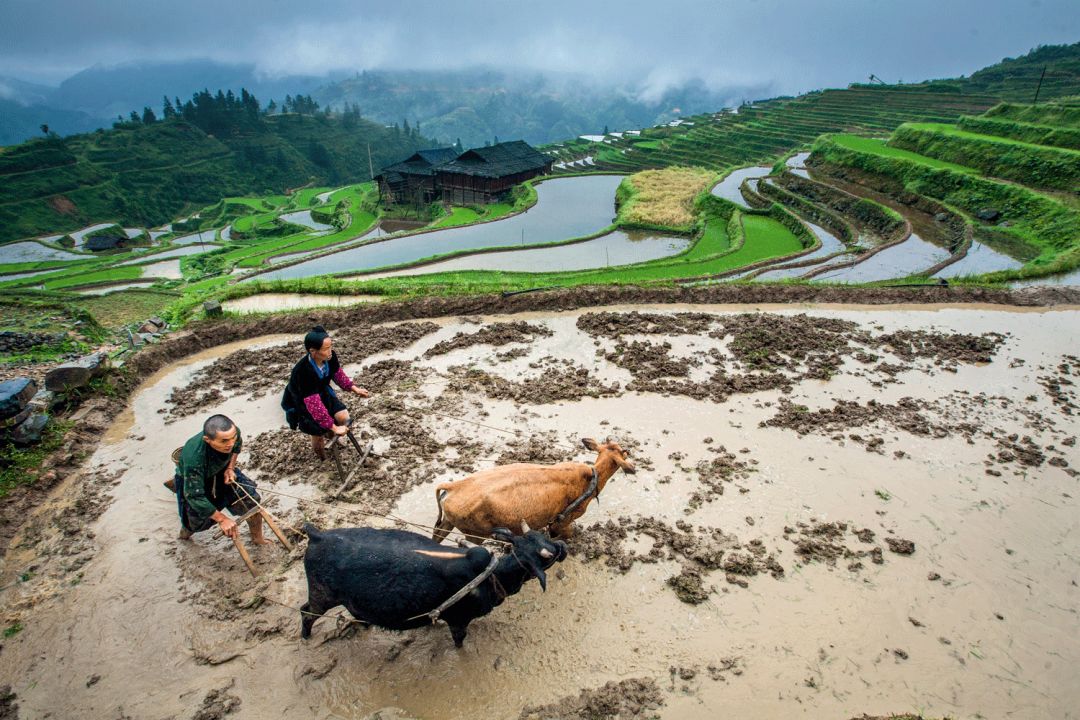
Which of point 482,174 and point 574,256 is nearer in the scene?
point 574,256

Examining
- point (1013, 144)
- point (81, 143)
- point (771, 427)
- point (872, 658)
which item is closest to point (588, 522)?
point (872, 658)

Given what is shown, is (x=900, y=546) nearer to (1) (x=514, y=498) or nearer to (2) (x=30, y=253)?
(1) (x=514, y=498)

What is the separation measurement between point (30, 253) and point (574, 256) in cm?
5516

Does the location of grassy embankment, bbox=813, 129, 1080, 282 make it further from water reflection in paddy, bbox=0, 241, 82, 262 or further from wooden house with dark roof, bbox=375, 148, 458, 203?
water reflection in paddy, bbox=0, 241, 82, 262

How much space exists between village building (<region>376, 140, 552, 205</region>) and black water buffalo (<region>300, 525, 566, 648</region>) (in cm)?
3460

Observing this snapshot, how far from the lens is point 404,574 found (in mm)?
3832

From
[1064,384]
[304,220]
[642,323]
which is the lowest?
[1064,384]

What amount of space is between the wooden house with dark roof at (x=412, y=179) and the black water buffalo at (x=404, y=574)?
3939 cm

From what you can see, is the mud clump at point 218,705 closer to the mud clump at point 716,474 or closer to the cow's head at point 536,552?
the cow's head at point 536,552

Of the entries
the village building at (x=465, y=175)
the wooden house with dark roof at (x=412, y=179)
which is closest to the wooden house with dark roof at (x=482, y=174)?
the village building at (x=465, y=175)

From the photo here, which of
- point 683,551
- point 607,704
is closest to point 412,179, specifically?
point 683,551

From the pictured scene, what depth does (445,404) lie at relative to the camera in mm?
7656

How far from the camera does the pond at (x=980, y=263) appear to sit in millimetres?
14812

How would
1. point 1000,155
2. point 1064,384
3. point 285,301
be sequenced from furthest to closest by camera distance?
point 1000,155 < point 285,301 < point 1064,384
